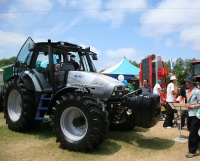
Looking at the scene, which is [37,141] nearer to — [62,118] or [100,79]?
[62,118]

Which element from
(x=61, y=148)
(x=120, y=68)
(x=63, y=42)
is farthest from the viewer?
(x=120, y=68)

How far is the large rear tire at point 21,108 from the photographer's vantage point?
5641 millimetres

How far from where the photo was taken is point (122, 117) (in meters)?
5.32

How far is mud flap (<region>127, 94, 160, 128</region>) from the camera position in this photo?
4727 millimetres

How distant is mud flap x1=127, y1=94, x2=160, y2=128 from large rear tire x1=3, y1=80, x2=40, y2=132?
2.65 meters

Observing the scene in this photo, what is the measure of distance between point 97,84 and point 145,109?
1292 mm

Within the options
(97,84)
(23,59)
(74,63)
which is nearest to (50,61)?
(74,63)

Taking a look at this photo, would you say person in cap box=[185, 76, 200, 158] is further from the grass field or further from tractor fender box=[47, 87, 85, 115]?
tractor fender box=[47, 87, 85, 115]

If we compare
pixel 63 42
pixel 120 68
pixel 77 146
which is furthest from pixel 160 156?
pixel 120 68

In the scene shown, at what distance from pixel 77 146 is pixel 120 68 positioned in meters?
14.4

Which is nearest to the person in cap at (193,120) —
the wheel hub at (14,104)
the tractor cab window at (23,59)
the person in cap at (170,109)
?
the person in cap at (170,109)

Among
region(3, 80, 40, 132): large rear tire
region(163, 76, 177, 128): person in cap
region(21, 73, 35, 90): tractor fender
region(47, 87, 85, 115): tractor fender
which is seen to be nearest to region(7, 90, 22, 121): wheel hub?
region(3, 80, 40, 132): large rear tire

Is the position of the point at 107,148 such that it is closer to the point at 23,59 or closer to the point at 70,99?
the point at 70,99

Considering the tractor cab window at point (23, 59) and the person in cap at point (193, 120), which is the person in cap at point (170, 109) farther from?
the tractor cab window at point (23, 59)
